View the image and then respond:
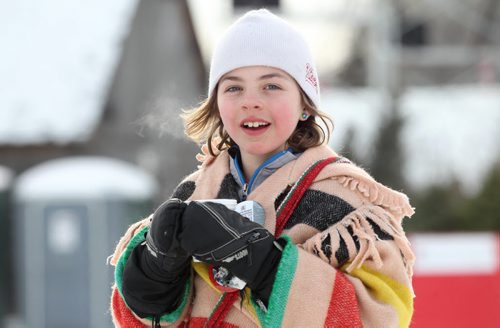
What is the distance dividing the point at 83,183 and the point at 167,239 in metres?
8.02

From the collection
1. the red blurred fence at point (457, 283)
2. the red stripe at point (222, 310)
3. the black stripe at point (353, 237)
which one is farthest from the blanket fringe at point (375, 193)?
the red blurred fence at point (457, 283)

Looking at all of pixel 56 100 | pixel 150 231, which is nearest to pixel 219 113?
pixel 150 231

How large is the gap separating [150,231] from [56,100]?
10.8m

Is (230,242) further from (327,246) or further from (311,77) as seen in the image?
(311,77)

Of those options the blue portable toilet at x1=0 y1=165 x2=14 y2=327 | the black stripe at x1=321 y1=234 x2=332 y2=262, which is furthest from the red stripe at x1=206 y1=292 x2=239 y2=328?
the blue portable toilet at x1=0 y1=165 x2=14 y2=327

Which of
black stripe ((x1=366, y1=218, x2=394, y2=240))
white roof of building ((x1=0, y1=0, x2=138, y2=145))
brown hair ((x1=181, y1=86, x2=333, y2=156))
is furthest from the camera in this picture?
white roof of building ((x1=0, y1=0, x2=138, y2=145))

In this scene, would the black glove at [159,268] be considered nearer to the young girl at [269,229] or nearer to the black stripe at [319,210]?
the young girl at [269,229]

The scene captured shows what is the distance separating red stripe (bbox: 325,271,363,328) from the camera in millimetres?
2289

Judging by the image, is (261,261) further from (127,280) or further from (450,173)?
(450,173)

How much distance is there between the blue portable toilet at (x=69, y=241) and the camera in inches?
385

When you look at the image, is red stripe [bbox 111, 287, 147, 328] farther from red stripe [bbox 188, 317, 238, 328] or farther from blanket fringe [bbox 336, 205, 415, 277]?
blanket fringe [bbox 336, 205, 415, 277]

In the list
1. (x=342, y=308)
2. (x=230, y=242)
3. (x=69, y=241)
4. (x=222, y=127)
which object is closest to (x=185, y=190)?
(x=222, y=127)

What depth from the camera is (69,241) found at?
392 inches

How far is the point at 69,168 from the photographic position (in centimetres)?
1037
